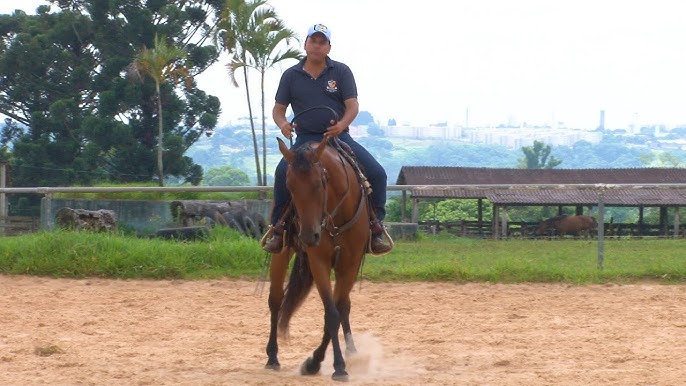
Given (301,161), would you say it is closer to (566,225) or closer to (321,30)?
(321,30)

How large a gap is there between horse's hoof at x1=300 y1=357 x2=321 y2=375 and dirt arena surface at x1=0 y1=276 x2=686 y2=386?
0.23 feet

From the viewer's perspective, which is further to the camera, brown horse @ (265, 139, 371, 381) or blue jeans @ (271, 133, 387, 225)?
blue jeans @ (271, 133, 387, 225)

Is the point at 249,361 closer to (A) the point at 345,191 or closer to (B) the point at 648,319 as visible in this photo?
(A) the point at 345,191

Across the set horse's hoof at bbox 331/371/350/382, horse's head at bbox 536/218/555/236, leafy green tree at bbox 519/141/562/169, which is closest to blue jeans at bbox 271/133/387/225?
horse's hoof at bbox 331/371/350/382

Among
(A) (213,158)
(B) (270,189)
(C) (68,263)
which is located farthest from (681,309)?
(A) (213,158)

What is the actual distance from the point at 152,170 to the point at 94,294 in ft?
97.4

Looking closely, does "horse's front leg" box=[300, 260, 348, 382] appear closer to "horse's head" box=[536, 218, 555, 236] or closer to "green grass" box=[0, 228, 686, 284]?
"green grass" box=[0, 228, 686, 284]

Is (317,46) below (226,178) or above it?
above

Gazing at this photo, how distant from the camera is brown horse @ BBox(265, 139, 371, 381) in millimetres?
6801

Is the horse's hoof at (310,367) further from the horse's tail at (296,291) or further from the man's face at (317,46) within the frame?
the man's face at (317,46)

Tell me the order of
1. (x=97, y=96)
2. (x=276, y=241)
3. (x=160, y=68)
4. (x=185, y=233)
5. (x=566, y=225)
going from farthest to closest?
(x=97, y=96)
(x=160, y=68)
(x=566, y=225)
(x=185, y=233)
(x=276, y=241)

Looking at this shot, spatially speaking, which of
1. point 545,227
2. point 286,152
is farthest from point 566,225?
point 286,152

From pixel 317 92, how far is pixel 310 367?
204 cm

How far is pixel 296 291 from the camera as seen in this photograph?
7996mm
